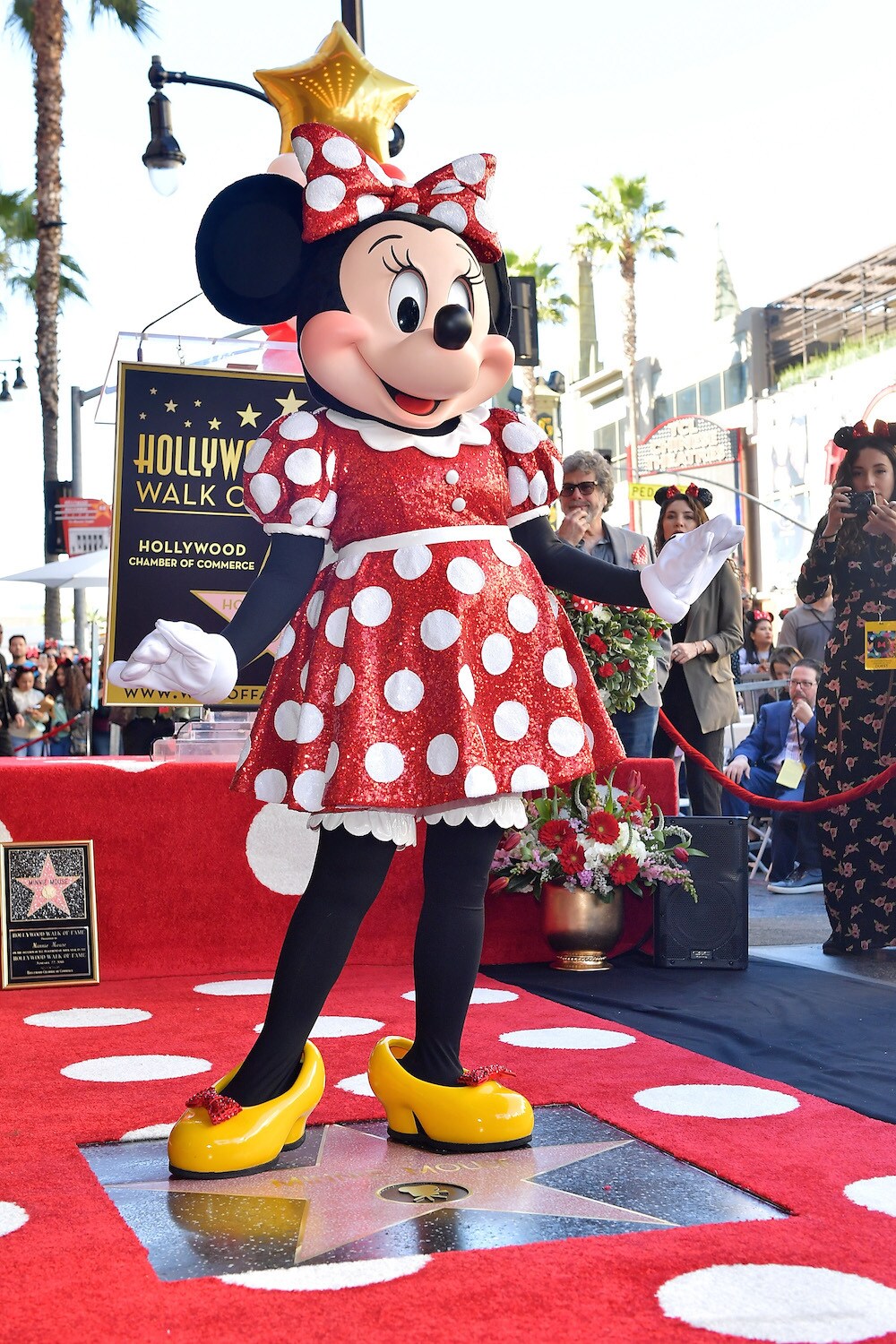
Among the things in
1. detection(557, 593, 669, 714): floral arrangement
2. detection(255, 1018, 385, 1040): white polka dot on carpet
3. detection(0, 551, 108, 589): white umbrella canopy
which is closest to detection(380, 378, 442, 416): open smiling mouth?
detection(255, 1018, 385, 1040): white polka dot on carpet

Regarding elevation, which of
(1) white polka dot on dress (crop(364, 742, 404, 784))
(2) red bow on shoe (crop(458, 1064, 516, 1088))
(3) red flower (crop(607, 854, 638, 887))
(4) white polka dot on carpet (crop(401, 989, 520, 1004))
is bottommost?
(4) white polka dot on carpet (crop(401, 989, 520, 1004))

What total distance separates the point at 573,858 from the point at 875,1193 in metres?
2.05

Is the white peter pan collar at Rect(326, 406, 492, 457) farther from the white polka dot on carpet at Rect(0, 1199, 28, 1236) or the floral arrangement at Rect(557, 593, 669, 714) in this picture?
the floral arrangement at Rect(557, 593, 669, 714)

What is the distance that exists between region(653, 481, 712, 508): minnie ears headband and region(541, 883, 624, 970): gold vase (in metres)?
1.44

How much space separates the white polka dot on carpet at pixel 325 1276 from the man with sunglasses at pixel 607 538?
10.3ft

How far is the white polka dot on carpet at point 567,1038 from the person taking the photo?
113 inches

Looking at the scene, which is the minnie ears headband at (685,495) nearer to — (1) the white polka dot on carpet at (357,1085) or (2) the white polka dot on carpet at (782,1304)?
(1) the white polka dot on carpet at (357,1085)

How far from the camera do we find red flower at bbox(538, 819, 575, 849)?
3.97 metres

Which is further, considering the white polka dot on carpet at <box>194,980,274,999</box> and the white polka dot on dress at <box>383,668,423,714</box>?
the white polka dot on carpet at <box>194,980,274,999</box>

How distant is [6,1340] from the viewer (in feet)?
4.49

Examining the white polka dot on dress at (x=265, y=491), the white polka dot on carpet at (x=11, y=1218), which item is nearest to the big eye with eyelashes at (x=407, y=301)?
the white polka dot on dress at (x=265, y=491)

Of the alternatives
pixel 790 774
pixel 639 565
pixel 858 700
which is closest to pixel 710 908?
pixel 858 700

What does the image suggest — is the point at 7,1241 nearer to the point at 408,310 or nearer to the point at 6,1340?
the point at 6,1340

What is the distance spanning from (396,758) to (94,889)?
1.99 m
